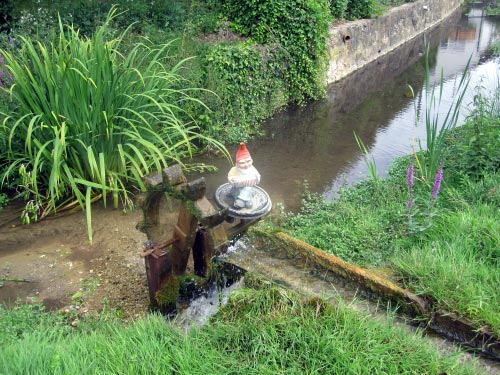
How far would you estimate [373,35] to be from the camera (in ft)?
37.9

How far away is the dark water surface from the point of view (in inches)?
224

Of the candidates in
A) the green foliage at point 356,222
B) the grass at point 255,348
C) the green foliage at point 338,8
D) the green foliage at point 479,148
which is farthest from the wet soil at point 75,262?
the green foliage at point 338,8

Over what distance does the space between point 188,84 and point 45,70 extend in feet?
6.15

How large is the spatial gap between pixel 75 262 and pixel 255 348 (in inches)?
81.9

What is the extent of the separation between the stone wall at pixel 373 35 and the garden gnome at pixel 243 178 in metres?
6.40

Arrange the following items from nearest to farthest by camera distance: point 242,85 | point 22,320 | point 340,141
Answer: point 22,320 → point 242,85 → point 340,141

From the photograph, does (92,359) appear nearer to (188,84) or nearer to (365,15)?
(188,84)

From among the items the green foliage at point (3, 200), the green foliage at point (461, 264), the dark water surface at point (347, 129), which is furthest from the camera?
the dark water surface at point (347, 129)

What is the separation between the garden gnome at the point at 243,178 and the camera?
3.49 metres

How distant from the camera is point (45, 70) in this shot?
177 inches

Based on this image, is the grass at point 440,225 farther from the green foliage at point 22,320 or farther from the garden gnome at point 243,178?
the green foliage at point 22,320

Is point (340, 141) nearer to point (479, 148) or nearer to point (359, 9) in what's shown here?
point (479, 148)

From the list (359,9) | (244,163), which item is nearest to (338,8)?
(359,9)

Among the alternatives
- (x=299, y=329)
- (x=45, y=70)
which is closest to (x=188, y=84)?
(x=45, y=70)
